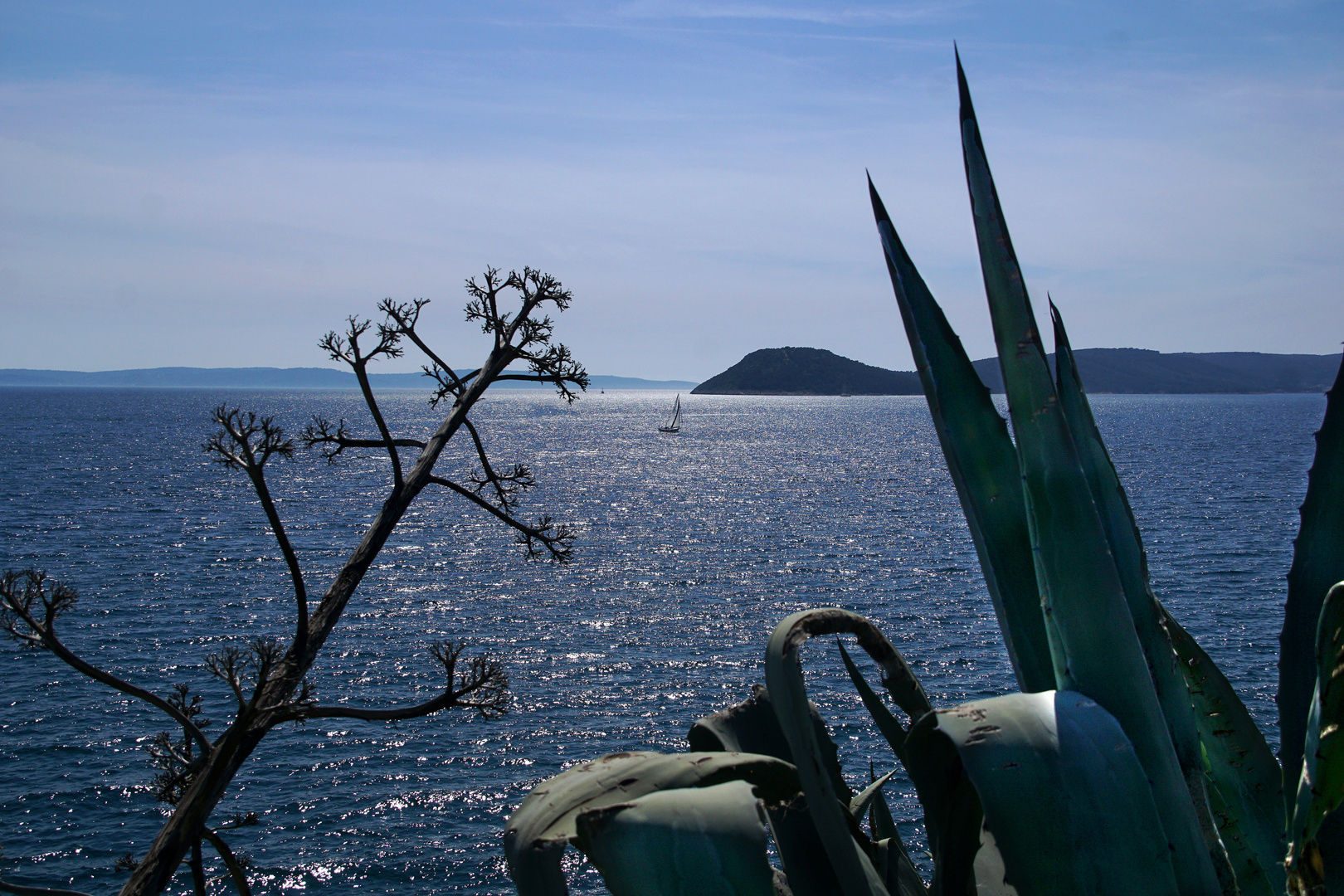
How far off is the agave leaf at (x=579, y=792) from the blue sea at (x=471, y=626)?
17689mm

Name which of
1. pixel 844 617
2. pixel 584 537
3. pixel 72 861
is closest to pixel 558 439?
pixel 584 537

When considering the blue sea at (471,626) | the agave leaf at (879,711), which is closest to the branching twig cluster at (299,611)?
the agave leaf at (879,711)

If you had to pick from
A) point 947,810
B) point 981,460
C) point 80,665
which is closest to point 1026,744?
point 947,810

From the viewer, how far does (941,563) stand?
42438mm

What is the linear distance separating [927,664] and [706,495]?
4380 centimetres

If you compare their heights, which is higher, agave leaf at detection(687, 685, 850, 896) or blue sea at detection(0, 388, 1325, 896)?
agave leaf at detection(687, 685, 850, 896)

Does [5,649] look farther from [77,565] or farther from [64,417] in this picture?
[64,417]

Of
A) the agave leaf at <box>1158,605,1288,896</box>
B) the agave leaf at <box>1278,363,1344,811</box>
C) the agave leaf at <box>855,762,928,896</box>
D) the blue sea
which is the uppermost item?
the agave leaf at <box>1278,363,1344,811</box>

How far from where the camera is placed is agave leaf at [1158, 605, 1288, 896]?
1779 mm

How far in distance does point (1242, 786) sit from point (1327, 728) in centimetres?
58

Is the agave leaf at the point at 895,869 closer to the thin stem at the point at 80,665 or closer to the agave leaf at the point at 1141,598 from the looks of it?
the agave leaf at the point at 1141,598

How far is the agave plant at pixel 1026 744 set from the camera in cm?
118

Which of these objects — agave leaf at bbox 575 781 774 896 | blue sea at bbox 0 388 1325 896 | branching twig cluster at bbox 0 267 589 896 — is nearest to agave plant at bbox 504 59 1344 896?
agave leaf at bbox 575 781 774 896

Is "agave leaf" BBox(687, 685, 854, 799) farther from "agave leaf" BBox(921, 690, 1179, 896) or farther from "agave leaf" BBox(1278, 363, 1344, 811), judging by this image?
"agave leaf" BBox(1278, 363, 1344, 811)
